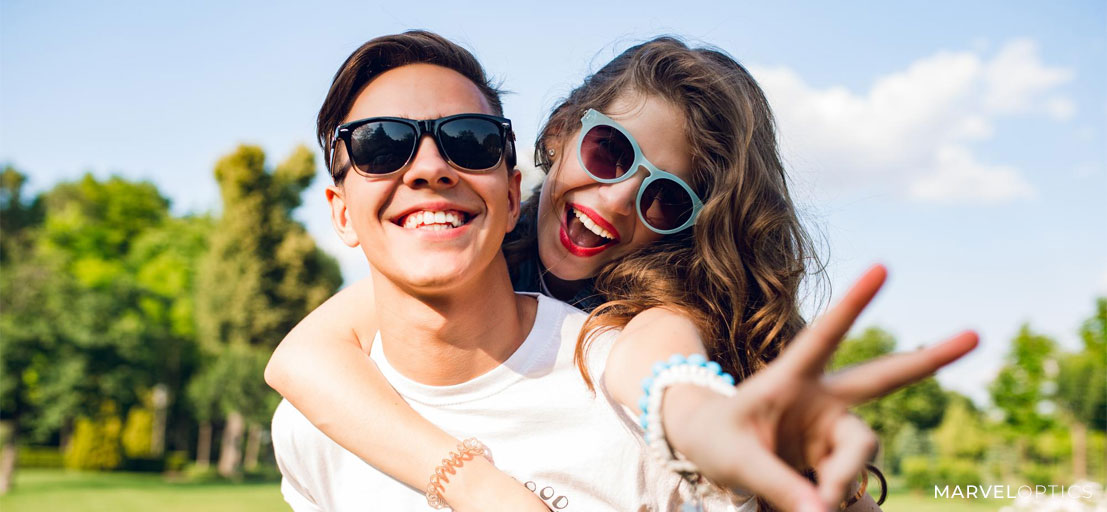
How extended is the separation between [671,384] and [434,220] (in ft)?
3.80

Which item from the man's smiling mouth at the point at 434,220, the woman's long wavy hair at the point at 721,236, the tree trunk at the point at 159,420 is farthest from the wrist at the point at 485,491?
the tree trunk at the point at 159,420

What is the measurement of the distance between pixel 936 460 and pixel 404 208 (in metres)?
45.3

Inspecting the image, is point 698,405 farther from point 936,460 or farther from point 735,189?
point 936,460

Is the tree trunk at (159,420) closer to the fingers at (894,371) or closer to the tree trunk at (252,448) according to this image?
the tree trunk at (252,448)

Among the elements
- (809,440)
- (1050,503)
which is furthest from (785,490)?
(1050,503)

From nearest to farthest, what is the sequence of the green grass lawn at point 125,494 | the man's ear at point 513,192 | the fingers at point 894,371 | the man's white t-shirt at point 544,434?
the fingers at point 894,371
the man's white t-shirt at point 544,434
the man's ear at point 513,192
the green grass lawn at point 125,494

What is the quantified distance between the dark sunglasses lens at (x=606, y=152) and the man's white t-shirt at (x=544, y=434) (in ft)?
1.70

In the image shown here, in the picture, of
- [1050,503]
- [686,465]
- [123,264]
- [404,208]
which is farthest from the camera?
[123,264]

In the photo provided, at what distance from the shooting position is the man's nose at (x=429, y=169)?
8.41ft

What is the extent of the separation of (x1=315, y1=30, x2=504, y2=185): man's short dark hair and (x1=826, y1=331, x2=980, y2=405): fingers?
6.03 ft

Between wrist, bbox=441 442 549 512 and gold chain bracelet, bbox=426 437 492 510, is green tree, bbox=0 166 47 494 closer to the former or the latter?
gold chain bracelet, bbox=426 437 492 510

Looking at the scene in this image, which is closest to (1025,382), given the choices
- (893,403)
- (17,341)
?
(893,403)

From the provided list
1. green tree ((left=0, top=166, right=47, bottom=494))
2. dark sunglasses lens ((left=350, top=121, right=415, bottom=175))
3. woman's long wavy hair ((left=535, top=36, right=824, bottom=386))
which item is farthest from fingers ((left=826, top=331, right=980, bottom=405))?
green tree ((left=0, top=166, right=47, bottom=494))

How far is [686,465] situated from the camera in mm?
1565
